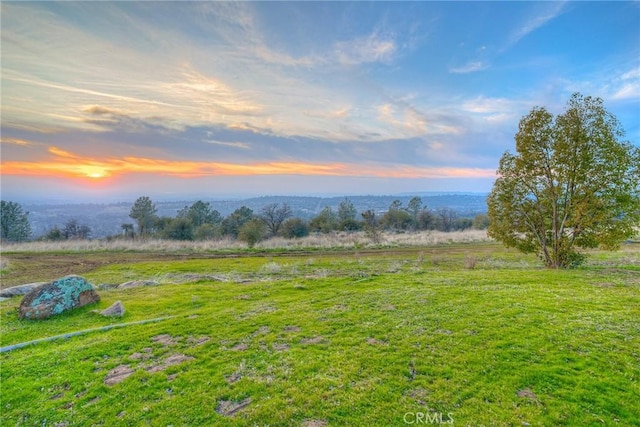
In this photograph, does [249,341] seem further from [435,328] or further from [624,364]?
[624,364]

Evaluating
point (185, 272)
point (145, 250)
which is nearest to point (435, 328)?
point (185, 272)

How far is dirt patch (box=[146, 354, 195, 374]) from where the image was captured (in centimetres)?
707

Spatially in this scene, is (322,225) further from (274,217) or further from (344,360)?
(344,360)

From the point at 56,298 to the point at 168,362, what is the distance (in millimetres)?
7303

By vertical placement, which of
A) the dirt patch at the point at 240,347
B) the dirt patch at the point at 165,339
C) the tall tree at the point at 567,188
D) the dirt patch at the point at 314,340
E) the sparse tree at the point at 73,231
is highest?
the tall tree at the point at 567,188

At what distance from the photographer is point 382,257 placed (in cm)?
2681

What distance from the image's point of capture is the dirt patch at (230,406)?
5.36 m

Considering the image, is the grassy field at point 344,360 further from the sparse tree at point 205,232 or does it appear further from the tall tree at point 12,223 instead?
the tall tree at point 12,223

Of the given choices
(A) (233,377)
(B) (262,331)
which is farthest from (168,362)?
(B) (262,331)

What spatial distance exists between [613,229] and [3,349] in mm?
26259

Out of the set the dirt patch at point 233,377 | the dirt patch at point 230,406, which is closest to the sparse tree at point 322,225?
the dirt patch at point 233,377
